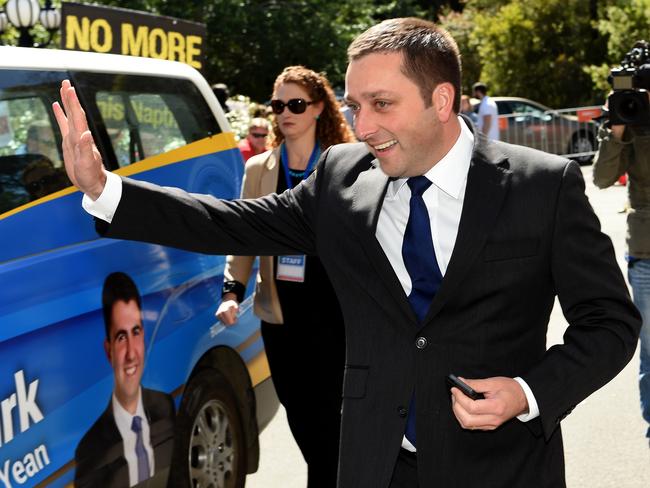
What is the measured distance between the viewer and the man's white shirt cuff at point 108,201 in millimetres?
2709

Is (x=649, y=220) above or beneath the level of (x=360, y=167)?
A: beneath

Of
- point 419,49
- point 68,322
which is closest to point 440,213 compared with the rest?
point 419,49

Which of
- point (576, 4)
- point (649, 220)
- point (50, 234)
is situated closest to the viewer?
point (50, 234)

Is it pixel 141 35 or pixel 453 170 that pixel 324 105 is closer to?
pixel 141 35

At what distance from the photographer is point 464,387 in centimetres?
234

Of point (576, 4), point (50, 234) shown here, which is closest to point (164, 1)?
point (576, 4)

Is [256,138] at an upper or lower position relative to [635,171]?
lower

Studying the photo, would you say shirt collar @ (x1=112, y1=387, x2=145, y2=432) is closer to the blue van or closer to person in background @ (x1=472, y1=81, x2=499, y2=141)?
the blue van

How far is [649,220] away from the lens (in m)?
5.49

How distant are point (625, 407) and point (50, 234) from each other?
426cm

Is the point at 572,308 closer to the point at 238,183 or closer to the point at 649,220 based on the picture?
the point at 238,183

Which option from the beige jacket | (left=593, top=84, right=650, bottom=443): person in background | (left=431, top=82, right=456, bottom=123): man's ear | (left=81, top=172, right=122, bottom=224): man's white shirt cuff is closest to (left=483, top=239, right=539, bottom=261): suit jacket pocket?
(left=431, top=82, right=456, bottom=123): man's ear

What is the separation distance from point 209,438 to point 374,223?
6.88 feet

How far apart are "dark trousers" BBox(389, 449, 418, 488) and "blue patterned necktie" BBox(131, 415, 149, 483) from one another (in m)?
1.39
